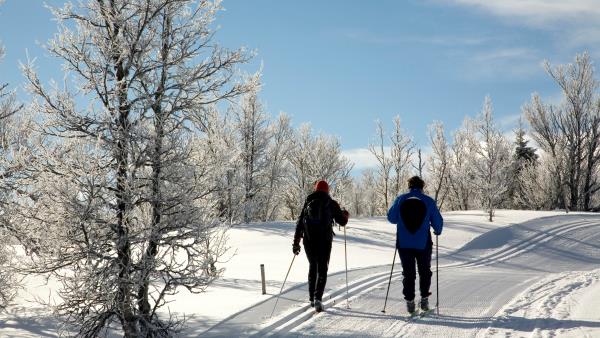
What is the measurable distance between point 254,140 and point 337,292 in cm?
2780

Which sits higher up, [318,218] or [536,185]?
[536,185]

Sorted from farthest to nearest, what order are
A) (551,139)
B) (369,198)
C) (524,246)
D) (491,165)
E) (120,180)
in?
(369,198), (551,139), (491,165), (524,246), (120,180)

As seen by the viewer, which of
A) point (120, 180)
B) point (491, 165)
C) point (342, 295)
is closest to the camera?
point (120, 180)

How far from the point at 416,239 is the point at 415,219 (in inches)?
11.1

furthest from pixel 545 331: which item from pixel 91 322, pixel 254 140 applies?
pixel 254 140

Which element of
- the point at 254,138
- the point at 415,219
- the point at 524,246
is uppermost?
the point at 254,138

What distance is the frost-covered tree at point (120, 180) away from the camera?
6.75m

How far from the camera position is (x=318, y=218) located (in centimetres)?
802

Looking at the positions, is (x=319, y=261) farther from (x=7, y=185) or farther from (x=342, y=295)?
(x=7, y=185)

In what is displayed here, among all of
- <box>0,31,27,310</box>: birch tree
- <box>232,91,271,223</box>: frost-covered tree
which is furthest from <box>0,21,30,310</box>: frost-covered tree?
<box>232,91,271,223</box>: frost-covered tree

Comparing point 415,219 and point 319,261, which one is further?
point 319,261

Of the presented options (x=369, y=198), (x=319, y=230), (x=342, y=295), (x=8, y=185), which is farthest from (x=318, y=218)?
(x=369, y=198)

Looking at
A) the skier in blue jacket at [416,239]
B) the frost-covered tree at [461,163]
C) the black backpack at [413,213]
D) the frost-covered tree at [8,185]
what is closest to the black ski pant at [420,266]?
the skier in blue jacket at [416,239]

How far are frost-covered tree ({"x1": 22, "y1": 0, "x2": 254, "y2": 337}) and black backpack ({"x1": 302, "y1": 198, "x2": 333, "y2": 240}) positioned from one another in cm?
138
